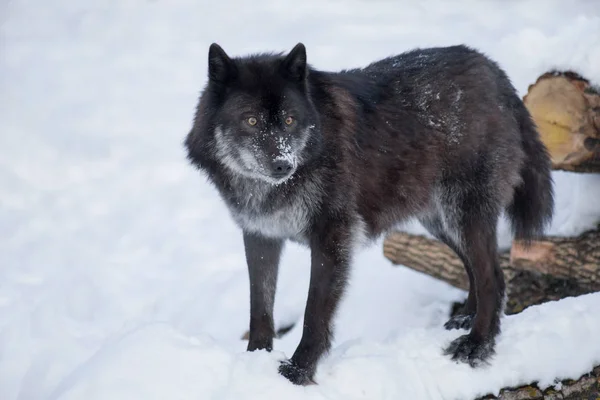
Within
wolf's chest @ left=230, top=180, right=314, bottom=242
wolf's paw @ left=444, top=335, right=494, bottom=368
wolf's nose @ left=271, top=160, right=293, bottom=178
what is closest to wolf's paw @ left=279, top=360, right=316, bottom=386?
wolf's chest @ left=230, top=180, right=314, bottom=242

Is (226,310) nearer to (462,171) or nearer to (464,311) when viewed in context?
(464,311)

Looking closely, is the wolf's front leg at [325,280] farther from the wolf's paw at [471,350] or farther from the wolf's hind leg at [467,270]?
the wolf's hind leg at [467,270]

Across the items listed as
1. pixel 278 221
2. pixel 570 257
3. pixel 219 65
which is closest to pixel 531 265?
pixel 570 257

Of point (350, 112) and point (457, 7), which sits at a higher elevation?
point (457, 7)

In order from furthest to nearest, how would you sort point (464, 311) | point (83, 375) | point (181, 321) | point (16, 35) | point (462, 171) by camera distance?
1. point (16, 35)
2. point (181, 321)
3. point (464, 311)
4. point (462, 171)
5. point (83, 375)

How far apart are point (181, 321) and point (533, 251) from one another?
12.5ft

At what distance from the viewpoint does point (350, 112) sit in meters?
4.14

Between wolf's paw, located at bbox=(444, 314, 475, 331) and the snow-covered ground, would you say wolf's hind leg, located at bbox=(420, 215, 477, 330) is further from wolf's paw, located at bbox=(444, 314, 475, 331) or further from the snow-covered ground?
the snow-covered ground

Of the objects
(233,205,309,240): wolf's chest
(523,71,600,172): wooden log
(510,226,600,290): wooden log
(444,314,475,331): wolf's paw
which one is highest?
(523,71,600,172): wooden log

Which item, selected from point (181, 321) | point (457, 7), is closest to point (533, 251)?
point (181, 321)

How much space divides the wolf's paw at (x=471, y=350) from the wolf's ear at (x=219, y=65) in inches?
88.2

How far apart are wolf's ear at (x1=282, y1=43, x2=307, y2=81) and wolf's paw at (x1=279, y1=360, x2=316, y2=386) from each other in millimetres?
1713

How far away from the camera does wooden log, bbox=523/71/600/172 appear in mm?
5223

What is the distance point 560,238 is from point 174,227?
16.6 ft
